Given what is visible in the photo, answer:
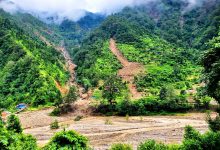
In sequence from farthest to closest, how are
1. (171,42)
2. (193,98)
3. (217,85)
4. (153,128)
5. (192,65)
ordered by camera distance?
1. (171,42)
2. (192,65)
3. (193,98)
4. (153,128)
5. (217,85)

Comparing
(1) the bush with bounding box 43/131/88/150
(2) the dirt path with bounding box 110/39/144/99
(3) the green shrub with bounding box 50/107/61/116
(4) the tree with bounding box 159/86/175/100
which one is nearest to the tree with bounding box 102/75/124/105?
(2) the dirt path with bounding box 110/39/144/99

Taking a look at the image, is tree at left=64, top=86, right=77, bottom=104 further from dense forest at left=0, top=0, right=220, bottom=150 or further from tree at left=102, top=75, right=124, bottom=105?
tree at left=102, top=75, right=124, bottom=105

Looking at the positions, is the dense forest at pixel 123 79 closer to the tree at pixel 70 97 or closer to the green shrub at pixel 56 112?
the green shrub at pixel 56 112

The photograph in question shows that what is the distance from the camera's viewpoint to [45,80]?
95125 mm

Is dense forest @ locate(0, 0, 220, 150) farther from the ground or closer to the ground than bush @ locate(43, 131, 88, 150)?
farther from the ground

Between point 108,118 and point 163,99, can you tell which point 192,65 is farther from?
point 108,118

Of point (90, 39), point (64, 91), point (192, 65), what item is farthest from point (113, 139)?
point (90, 39)

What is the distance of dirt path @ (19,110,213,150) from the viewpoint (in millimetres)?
59519

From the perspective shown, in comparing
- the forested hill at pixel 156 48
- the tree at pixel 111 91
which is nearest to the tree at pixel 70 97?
the tree at pixel 111 91

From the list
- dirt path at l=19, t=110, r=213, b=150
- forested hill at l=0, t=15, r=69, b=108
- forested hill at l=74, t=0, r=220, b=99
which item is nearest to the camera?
dirt path at l=19, t=110, r=213, b=150

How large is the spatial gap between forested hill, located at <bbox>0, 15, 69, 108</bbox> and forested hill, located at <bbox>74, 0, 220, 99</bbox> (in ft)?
42.5

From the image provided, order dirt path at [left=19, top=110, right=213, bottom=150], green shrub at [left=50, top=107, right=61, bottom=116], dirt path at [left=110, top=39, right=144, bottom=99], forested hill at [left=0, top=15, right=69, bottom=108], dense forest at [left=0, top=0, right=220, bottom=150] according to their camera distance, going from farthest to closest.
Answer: dirt path at [left=110, top=39, right=144, bottom=99] → forested hill at [left=0, top=15, right=69, bottom=108] → green shrub at [left=50, top=107, right=61, bottom=116] → dirt path at [left=19, top=110, right=213, bottom=150] → dense forest at [left=0, top=0, right=220, bottom=150]

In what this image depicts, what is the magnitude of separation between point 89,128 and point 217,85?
43.4 m

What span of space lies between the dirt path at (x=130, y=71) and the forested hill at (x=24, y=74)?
20883 millimetres
